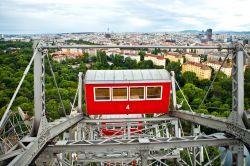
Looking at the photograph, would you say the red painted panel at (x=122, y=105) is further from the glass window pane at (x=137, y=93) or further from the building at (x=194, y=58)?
the building at (x=194, y=58)

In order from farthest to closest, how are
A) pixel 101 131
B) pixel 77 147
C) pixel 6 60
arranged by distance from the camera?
pixel 6 60
pixel 101 131
pixel 77 147

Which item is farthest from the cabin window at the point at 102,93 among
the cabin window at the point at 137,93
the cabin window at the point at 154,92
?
the cabin window at the point at 154,92

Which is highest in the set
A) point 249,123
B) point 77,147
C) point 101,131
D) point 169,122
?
point 249,123

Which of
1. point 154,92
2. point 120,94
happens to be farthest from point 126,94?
point 154,92

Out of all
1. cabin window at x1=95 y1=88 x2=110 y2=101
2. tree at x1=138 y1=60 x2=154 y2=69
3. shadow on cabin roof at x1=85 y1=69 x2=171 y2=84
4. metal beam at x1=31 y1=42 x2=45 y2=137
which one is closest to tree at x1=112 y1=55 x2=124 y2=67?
tree at x1=138 y1=60 x2=154 y2=69

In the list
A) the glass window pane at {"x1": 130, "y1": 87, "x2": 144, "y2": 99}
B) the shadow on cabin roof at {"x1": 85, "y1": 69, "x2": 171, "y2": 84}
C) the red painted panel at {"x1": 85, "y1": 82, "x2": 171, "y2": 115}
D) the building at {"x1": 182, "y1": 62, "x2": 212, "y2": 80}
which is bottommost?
the building at {"x1": 182, "y1": 62, "x2": 212, "y2": 80}

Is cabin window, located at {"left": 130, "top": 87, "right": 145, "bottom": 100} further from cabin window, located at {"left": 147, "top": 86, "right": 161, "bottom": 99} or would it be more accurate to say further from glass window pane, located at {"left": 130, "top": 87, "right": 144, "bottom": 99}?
cabin window, located at {"left": 147, "top": 86, "right": 161, "bottom": 99}

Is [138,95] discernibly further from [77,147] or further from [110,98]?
[77,147]

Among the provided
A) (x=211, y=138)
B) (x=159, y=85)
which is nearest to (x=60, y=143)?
(x=211, y=138)
